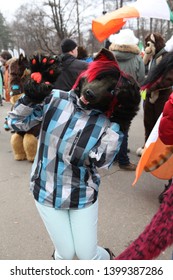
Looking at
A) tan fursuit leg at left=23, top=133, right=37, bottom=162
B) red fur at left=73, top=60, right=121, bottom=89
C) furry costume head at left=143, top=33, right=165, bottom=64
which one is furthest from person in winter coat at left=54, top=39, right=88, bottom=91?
red fur at left=73, top=60, right=121, bottom=89

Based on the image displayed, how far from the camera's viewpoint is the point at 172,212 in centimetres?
122

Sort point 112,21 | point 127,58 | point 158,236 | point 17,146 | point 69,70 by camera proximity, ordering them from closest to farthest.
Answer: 1. point 158,236
2. point 112,21
3. point 69,70
4. point 127,58
5. point 17,146

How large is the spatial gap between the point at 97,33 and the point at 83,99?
130 cm

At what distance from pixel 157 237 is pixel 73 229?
0.73m

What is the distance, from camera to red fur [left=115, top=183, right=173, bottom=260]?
1.22 metres

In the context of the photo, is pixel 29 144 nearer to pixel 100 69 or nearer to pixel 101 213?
pixel 101 213

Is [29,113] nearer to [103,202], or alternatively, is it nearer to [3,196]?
[103,202]

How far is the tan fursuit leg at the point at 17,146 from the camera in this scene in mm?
4562

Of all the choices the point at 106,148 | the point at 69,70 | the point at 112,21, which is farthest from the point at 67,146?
the point at 69,70

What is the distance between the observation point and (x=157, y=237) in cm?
123

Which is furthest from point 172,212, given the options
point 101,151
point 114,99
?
point 114,99

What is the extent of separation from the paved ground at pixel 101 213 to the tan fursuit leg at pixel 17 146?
11.8 inches

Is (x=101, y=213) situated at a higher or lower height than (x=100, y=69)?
lower
